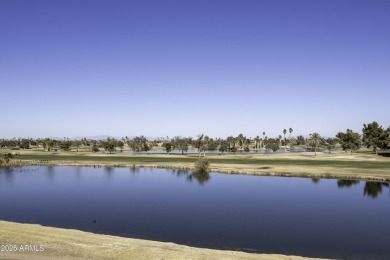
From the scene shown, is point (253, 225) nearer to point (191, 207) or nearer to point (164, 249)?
point (191, 207)

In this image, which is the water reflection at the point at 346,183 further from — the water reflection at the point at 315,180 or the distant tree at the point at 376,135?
the distant tree at the point at 376,135

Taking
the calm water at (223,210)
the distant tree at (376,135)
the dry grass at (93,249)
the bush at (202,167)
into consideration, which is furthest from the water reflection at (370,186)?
the distant tree at (376,135)

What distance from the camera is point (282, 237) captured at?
128ft

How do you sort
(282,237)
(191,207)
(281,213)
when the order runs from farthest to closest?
(191,207) < (281,213) < (282,237)

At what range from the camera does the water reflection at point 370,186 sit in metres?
71.9

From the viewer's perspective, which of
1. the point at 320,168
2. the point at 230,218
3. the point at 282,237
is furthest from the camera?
the point at 320,168

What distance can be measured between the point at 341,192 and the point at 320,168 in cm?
3470

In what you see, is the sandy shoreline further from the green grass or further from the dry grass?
the dry grass

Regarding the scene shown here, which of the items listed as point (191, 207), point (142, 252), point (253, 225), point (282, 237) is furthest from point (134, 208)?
point (142, 252)

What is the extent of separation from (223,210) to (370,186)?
140 ft

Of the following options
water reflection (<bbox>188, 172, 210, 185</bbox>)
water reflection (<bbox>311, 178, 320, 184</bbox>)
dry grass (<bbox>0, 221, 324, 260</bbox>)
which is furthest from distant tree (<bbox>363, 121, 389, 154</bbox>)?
dry grass (<bbox>0, 221, 324, 260</bbox>)

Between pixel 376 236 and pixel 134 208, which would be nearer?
pixel 376 236

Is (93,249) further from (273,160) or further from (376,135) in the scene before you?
(376,135)

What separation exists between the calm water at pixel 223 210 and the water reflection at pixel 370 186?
19 centimetres
